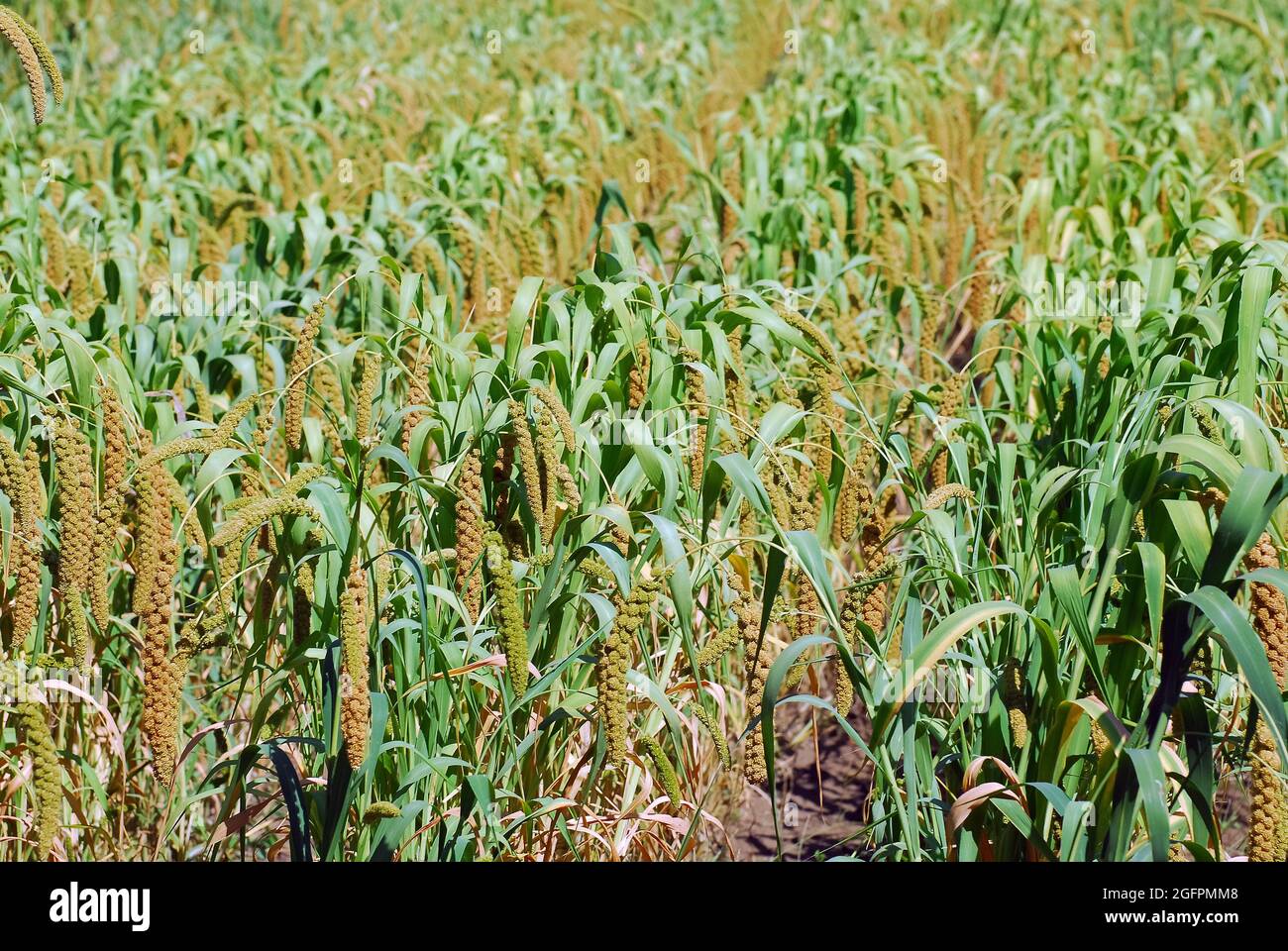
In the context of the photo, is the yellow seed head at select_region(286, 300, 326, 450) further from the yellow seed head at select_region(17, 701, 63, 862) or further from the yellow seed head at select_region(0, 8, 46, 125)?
the yellow seed head at select_region(17, 701, 63, 862)

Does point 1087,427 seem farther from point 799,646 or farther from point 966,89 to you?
point 966,89

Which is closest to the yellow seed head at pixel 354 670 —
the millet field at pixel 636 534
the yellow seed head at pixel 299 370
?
the millet field at pixel 636 534

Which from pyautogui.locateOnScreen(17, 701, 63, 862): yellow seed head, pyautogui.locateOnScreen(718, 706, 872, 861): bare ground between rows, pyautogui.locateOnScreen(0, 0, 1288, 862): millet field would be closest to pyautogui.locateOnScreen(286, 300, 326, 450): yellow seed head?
pyautogui.locateOnScreen(0, 0, 1288, 862): millet field

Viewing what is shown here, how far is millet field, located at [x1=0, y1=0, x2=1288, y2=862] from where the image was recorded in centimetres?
193

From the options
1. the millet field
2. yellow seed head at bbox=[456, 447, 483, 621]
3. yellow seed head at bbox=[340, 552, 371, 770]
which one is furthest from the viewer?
yellow seed head at bbox=[456, 447, 483, 621]

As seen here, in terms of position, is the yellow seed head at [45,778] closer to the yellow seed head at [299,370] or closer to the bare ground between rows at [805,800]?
the yellow seed head at [299,370]

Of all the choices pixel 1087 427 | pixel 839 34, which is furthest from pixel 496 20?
pixel 1087 427

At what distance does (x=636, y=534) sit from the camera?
245 cm

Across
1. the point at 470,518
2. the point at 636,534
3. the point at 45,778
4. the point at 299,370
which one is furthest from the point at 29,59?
the point at 636,534

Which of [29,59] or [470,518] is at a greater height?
[29,59]

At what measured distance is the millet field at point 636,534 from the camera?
6.32ft

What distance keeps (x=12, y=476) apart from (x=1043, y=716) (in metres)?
1.69

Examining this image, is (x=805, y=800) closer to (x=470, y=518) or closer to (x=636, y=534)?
(x=636, y=534)
